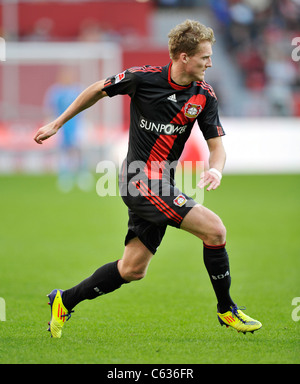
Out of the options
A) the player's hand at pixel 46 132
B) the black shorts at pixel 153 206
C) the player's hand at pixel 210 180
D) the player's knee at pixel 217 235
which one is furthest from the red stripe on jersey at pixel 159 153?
the player's hand at pixel 46 132

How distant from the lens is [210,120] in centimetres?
523

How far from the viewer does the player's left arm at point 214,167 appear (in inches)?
191

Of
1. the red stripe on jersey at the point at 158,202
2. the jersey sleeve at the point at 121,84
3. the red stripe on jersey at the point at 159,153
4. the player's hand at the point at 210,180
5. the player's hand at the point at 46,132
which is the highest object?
the jersey sleeve at the point at 121,84

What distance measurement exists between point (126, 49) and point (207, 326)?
784 inches

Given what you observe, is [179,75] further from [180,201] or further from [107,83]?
[180,201]

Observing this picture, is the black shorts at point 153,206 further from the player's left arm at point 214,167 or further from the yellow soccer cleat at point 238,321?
the yellow soccer cleat at point 238,321

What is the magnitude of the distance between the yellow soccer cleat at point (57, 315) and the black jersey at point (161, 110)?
120 centimetres

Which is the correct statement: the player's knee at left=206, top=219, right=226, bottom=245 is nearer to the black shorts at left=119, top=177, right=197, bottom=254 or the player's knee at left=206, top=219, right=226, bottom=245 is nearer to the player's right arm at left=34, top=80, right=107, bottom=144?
the black shorts at left=119, top=177, right=197, bottom=254

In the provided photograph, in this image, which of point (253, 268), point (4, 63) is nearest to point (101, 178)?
point (4, 63)

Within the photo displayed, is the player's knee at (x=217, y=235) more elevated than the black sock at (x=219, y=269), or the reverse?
the player's knee at (x=217, y=235)

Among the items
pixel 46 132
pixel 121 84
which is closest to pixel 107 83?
pixel 121 84

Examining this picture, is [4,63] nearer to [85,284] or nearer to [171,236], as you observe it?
[171,236]

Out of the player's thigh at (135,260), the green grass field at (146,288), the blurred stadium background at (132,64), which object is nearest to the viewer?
the green grass field at (146,288)
